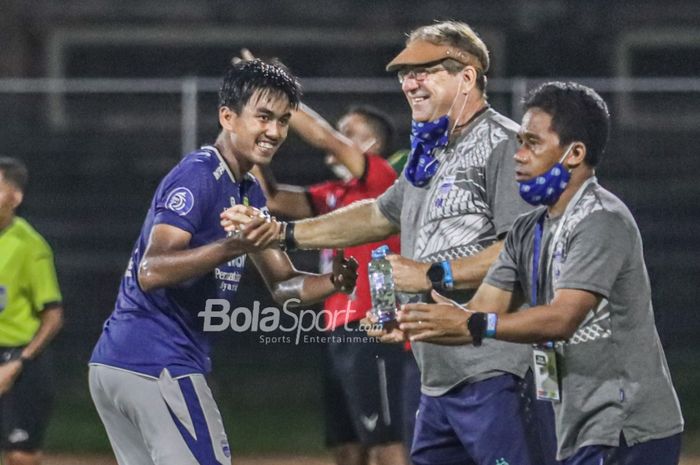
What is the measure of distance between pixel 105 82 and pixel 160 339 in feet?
31.5

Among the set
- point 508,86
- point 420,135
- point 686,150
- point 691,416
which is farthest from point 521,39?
point 420,135

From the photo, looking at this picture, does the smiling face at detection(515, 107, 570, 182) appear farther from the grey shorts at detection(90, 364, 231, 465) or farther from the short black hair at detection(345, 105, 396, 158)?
the short black hair at detection(345, 105, 396, 158)

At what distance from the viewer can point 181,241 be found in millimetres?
5121

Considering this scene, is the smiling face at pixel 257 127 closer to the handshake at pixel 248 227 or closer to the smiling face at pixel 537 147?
the handshake at pixel 248 227

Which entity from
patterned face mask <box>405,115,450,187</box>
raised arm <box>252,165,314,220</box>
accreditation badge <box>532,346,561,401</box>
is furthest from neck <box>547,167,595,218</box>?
raised arm <box>252,165,314,220</box>

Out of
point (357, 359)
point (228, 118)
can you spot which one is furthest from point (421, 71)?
point (357, 359)

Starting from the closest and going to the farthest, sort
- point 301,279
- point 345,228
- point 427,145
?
point 427,145
point 301,279
point 345,228

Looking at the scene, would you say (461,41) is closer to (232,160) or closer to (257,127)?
(257,127)

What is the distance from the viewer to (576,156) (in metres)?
4.57

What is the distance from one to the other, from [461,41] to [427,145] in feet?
1.39

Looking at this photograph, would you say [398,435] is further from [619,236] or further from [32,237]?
[619,236]

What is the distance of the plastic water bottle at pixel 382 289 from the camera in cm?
477

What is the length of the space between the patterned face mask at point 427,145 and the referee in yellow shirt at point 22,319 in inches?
114

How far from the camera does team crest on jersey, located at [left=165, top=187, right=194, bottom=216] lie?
16.9 feet
